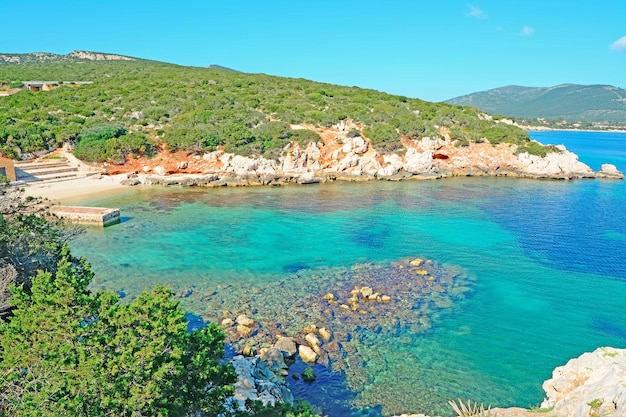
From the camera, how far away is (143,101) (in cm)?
6397

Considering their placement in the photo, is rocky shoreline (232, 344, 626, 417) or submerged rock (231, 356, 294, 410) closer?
rocky shoreline (232, 344, 626, 417)

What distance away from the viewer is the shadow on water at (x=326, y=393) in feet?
41.9

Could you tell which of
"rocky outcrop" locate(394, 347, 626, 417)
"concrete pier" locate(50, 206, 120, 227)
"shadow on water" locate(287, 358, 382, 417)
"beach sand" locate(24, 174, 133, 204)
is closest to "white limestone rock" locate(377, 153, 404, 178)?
"beach sand" locate(24, 174, 133, 204)

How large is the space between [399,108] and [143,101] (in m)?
40.1

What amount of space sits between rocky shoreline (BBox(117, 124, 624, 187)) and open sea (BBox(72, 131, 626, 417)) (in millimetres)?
4243

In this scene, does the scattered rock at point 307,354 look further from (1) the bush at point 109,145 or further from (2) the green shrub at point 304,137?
(1) the bush at point 109,145

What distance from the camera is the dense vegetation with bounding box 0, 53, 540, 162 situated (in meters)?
48.4

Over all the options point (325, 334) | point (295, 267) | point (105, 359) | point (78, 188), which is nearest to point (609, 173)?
point (295, 267)

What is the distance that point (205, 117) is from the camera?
186 feet

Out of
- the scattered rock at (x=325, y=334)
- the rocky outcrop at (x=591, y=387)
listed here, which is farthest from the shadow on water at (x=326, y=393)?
the rocky outcrop at (x=591, y=387)

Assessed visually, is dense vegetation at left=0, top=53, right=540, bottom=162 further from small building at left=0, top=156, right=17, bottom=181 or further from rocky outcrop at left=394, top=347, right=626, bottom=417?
rocky outcrop at left=394, top=347, right=626, bottom=417

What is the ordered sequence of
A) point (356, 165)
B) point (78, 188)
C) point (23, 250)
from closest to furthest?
point (23, 250) → point (78, 188) → point (356, 165)

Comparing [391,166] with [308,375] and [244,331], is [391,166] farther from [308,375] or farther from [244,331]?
[308,375]

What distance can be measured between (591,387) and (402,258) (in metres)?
15.7
